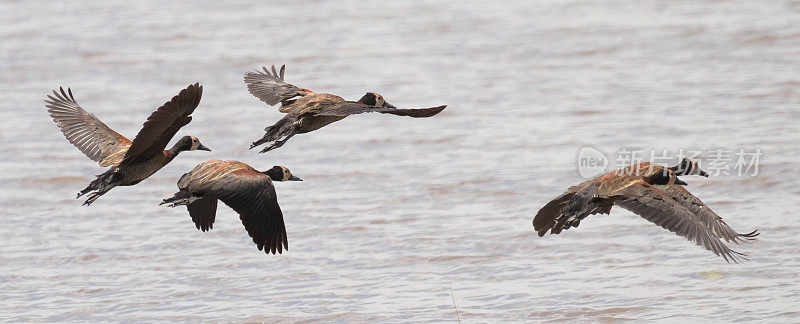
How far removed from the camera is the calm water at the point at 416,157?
463 inches

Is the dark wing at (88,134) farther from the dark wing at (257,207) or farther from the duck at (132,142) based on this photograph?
the dark wing at (257,207)

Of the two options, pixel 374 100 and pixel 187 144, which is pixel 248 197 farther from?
pixel 374 100

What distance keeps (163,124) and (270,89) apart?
2086mm

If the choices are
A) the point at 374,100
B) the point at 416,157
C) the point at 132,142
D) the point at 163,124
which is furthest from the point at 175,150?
the point at 416,157

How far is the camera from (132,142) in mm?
10453

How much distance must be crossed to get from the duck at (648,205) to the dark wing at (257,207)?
1806 mm

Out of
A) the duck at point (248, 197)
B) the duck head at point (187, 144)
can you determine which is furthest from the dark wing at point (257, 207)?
the duck head at point (187, 144)

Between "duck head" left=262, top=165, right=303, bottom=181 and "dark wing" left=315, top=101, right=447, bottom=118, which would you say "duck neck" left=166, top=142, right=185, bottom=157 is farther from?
"dark wing" left=315, top=101, right=447, bottom=118

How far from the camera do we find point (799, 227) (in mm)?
12742

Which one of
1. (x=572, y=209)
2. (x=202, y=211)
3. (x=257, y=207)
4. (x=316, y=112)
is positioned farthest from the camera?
(x=202, y=211)

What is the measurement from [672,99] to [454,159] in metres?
3.18

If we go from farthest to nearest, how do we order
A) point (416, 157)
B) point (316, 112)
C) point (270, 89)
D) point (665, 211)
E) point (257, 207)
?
point (416, 157) < point (270, 89) < point (316, 112) < point (665, 211) < point (257, 207)

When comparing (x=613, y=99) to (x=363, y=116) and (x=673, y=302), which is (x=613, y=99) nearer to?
(x=363, y=116)

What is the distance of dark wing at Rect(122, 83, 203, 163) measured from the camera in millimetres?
9445
